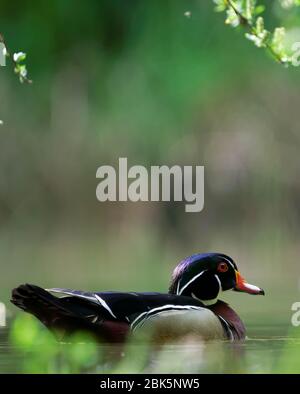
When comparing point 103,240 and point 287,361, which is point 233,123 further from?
point 287,361

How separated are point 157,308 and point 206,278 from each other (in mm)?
586

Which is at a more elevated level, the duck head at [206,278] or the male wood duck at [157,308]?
the duck head at [206,278]

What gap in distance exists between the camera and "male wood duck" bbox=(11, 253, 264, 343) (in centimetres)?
630

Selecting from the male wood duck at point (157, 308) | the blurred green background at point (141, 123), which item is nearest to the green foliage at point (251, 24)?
the male wood duck at point (157, 308)

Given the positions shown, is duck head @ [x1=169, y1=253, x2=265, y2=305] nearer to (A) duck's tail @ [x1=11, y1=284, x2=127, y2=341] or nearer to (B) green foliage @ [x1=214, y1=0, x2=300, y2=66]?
(A) duck's tail @ [x1=11, y1=284, x2=127, y2=341]

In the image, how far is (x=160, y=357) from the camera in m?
6.06

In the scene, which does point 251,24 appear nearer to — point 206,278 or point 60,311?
point 60,311

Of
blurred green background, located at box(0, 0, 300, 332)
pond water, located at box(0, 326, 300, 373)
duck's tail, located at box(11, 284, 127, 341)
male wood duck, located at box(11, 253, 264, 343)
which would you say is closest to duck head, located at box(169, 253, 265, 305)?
male wood duck, located at box(11, 253, 264, 343)

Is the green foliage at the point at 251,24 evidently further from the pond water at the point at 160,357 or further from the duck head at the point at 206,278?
the duck head at the point at 206,278

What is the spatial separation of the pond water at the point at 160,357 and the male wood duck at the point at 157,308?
0.09 m

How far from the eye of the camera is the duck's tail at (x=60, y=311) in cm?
623

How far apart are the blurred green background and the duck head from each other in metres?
4.57

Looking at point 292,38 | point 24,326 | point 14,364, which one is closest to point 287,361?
point 14,364

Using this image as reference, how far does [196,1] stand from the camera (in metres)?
12.0
